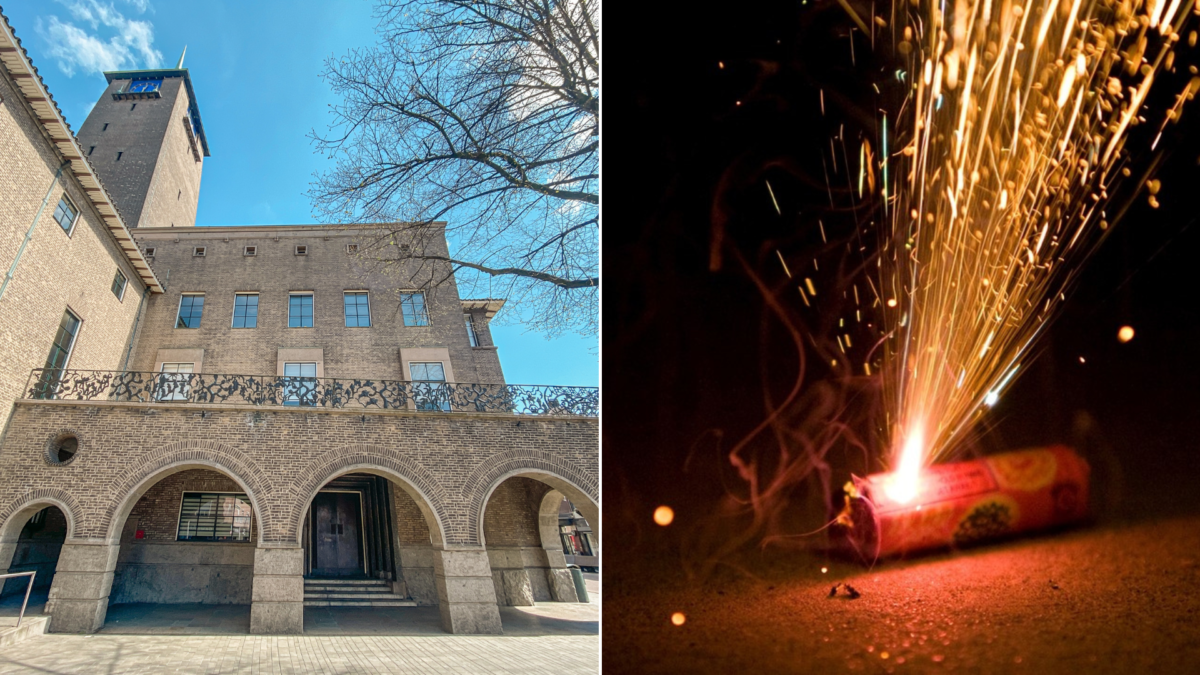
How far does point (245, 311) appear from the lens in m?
11.3

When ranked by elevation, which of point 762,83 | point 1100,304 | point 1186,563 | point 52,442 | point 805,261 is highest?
point 52,442

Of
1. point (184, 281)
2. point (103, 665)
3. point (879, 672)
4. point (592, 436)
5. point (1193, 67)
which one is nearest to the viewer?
point (879, 672)

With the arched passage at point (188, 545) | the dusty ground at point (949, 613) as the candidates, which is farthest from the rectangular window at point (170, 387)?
the dusty ground at point (949, 613)

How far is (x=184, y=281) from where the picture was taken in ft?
38.7

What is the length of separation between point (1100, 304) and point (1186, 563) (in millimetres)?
1901

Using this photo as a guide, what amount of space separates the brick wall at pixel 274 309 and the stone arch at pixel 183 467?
9.92ft

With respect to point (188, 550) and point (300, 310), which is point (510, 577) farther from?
point (300, 310)

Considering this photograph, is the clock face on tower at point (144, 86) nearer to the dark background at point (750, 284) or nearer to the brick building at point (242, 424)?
the brick building at point (242, 424)

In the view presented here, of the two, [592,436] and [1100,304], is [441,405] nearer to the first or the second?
[592,436]

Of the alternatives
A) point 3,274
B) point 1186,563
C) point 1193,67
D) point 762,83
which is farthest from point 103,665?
point 1193,67

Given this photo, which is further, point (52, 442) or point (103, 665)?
point (52, 442)

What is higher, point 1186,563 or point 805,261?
point 805,261

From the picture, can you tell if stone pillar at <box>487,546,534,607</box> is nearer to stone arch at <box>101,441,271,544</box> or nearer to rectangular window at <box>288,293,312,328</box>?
stone arch at <box>101,441,271,544</box>

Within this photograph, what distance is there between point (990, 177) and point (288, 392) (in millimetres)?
9363
